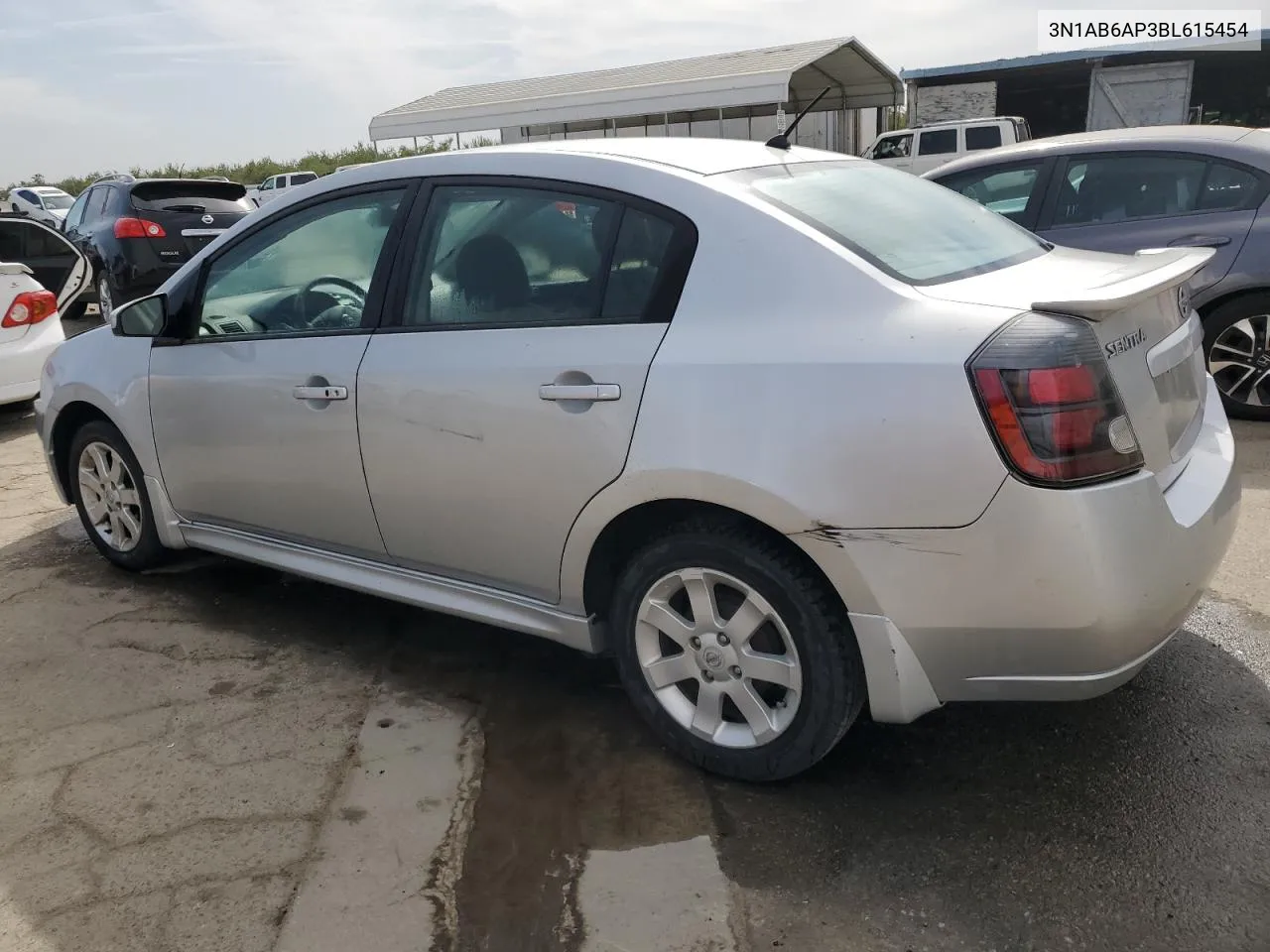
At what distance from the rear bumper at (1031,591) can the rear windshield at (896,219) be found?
656 millimetres

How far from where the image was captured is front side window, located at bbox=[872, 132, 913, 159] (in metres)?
19.1

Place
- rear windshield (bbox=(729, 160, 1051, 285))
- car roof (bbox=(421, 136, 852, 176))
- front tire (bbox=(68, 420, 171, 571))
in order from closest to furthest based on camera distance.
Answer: rear windshield (bbox=(729, 160, 1051, 285)), car roof (bbox=(421, 136, 852, 176)), front tire (bbox=(68, 420, 171, 571))

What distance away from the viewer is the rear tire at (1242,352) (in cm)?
562

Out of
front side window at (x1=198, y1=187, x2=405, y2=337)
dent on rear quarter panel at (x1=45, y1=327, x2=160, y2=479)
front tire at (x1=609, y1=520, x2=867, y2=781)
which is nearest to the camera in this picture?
front tire at (x1=609, y1=520, x2=867, y2=781)

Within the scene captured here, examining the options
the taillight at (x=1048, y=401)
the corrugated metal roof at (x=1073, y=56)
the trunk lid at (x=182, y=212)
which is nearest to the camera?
the taillight at (x=1048, y=401)

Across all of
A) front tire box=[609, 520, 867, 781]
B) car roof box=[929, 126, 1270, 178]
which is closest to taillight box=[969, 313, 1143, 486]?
front tire box=[609, 520, 867, 781]

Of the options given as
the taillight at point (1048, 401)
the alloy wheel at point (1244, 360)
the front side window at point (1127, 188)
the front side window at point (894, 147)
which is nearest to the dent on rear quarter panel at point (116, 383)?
the taillight at point (1048, 401)

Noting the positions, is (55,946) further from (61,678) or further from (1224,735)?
(1224,735)

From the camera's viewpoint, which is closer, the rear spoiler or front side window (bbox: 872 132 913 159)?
the rear spoiler

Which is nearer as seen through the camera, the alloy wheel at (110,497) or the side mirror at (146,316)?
the side mirror at (146,316)

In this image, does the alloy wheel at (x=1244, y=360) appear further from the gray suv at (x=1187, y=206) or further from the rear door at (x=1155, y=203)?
the rear door at (x=1155, y=203)

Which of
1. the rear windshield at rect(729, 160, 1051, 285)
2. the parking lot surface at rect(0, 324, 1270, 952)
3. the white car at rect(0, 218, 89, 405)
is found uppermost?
the rear windshield at rect(729, 160, 1051, 285)

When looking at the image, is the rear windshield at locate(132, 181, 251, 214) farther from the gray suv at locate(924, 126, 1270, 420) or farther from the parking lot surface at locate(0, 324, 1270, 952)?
the parking lot surface at locate(0, 324, 1270, 952)

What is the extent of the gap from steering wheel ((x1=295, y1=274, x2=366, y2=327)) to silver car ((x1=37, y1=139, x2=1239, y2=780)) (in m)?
0.01
